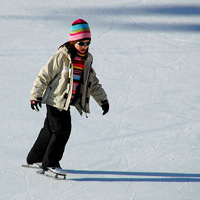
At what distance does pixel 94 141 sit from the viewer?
4289mm

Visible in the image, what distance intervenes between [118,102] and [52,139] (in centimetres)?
162

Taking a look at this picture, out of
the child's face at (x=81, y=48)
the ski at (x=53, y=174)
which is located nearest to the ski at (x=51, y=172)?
the ski at (x=53, y=174)

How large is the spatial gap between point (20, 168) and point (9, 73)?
2019 mm

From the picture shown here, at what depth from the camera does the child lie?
3.39 meters

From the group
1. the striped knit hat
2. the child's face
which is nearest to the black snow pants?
the child's face

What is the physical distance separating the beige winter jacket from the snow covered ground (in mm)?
679

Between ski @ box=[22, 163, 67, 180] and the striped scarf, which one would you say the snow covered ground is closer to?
ski @ box=[22, 163, 67, 180]

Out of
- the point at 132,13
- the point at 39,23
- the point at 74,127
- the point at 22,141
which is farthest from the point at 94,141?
the point at 132,13

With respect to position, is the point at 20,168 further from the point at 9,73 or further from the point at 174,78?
the point at 174,78

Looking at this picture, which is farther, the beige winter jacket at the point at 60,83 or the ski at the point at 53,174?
the ski at the point at 53,174

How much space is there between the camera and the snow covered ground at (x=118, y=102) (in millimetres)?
3688

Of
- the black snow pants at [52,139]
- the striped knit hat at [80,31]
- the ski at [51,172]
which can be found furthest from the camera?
the ski at [51,172]

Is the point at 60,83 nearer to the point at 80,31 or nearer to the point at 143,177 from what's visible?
the point at 80,31

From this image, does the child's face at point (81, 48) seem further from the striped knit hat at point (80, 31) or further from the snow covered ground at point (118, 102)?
the snow covered ground at point (118, 102)
